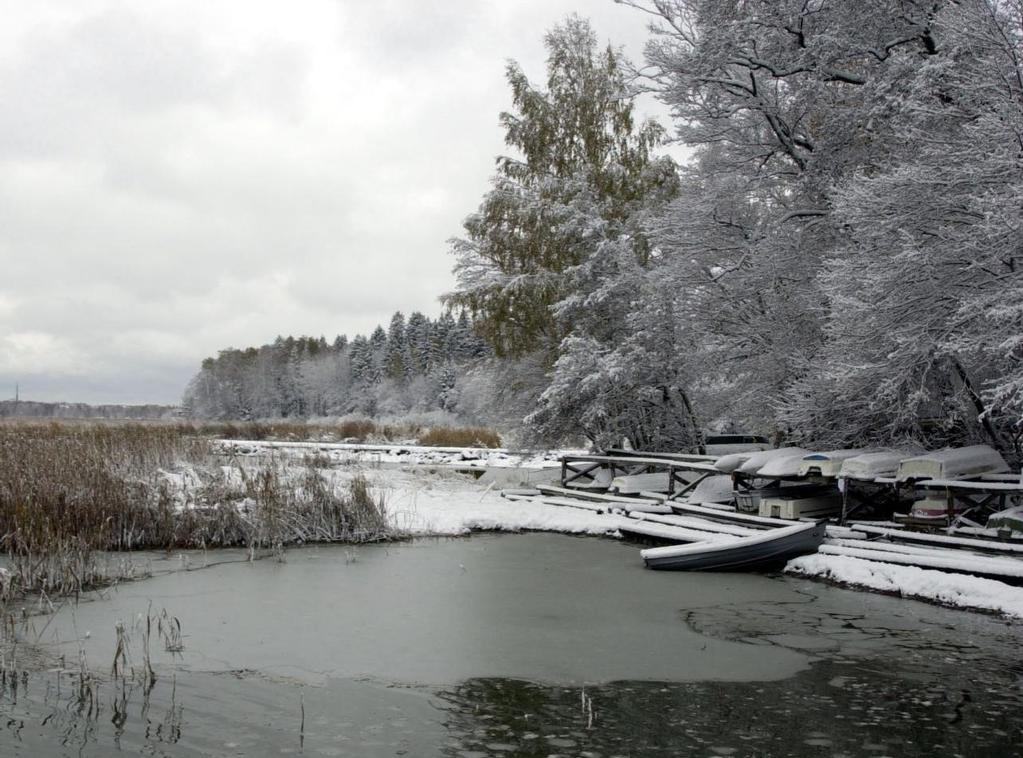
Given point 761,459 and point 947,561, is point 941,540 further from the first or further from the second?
point 761,459

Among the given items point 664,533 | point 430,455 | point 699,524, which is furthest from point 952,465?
point 430,455

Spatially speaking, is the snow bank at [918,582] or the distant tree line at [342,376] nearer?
the snow bank at [918,582]

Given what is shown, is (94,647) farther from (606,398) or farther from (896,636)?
(606,398)

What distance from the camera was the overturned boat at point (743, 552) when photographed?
36.8ft

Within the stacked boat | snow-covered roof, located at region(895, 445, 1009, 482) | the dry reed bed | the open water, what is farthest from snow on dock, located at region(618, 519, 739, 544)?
the dry reed bed

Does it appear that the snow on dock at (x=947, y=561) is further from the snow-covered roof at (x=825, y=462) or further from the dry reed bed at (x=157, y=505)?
the dry reed bed at (x=157, y=505)

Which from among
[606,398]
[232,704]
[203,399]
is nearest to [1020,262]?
[606,398]

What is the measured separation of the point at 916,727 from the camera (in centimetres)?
562

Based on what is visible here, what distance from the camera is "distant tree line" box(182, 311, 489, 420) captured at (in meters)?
79.2

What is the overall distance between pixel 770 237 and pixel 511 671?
11.6 metres

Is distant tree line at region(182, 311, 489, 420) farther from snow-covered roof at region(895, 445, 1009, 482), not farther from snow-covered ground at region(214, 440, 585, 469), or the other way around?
snow-covered roof at region(895, 445, 1009, 482)

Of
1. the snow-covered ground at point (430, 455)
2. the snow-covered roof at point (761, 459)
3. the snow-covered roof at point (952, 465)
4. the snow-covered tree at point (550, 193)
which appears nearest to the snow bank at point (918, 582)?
the snow-covered roof at point (952, 465)

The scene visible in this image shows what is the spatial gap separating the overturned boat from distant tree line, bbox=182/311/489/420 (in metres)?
54.7

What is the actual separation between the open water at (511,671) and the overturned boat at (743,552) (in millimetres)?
436
